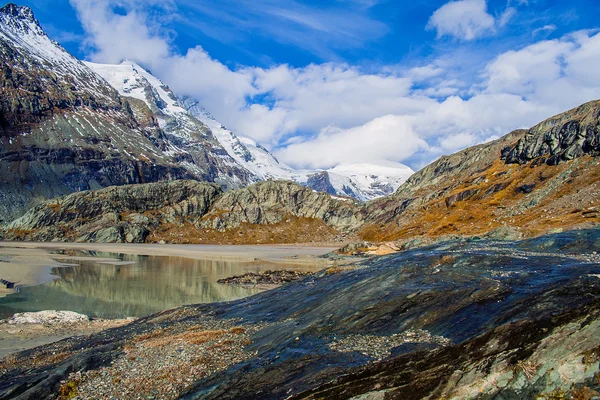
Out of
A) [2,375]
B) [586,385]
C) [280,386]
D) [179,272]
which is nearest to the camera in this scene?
[586,385]

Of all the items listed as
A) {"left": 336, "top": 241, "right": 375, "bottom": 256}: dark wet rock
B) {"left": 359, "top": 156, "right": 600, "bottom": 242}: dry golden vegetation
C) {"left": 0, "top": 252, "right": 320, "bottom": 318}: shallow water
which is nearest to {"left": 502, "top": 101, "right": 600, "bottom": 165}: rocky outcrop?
{"left": 359, "top": 156, "right": 600, "bottom": 242}: dry golden vegetation

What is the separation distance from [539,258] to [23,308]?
2193 inches

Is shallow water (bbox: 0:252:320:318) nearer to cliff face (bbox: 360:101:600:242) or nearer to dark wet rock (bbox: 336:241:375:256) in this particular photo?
cliff face (bbox: 360:101:600:242)

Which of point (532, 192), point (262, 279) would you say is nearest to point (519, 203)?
point (532, 192)

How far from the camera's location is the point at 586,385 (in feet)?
39.6

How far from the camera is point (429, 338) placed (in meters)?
18.9

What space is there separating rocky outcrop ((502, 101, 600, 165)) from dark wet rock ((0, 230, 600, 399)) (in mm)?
137429

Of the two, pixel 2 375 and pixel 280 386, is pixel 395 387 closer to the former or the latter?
pixel 280 386

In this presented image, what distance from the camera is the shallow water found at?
50.1 m

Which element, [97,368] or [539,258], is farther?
[539,258]

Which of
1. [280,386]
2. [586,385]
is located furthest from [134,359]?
[586,385]

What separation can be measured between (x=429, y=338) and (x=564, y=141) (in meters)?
173

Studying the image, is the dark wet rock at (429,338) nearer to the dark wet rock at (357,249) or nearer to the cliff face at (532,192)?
the cliff face at (532,192)

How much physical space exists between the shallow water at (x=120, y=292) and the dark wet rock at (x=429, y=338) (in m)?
19.5
